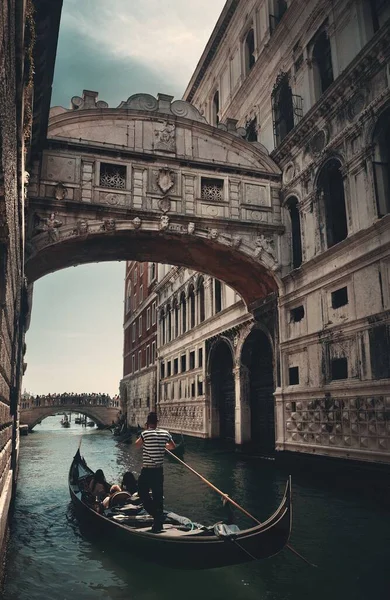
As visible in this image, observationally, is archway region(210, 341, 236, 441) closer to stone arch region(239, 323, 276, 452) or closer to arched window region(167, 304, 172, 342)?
stone arch region(239, 323, 276, 452)

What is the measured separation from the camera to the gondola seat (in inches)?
240

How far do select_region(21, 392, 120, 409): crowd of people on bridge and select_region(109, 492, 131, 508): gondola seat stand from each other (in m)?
31.2

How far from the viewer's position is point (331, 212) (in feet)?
33.3

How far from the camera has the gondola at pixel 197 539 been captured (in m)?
4.11

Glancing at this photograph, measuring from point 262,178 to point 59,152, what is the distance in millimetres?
4817

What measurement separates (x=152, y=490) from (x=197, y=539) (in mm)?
1016

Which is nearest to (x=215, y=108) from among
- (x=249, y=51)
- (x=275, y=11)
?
(x=249, y=51)

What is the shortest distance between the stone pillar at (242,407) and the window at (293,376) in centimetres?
337

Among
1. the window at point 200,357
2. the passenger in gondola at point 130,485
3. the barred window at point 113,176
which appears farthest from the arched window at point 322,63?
the window at point 200,357

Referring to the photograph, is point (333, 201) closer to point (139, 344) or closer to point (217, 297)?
point (217, 297)

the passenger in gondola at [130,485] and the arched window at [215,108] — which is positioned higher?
the arched window at [215,108]

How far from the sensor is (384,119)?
842 cm

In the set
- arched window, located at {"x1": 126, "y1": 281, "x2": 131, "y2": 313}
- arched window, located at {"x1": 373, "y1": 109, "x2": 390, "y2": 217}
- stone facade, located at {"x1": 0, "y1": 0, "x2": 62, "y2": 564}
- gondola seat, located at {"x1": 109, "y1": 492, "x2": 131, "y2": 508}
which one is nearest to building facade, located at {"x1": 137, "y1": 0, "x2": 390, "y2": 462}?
arched window, located at {"x1": 373, "y1": 109, "x2": 390, "y2": 217}

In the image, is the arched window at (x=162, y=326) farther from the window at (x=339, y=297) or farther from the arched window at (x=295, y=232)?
the window at (x=339, y=297)
